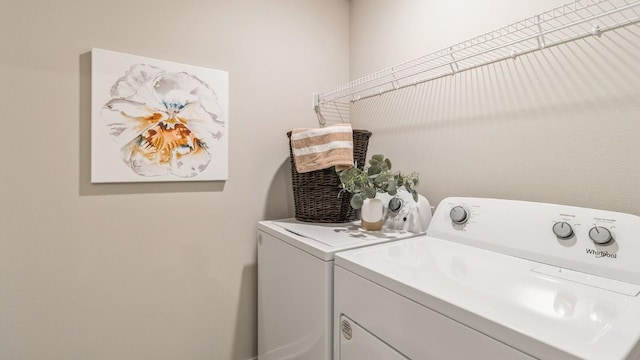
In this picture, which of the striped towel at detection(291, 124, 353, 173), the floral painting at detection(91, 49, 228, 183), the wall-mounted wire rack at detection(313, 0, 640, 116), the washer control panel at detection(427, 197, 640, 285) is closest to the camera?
the washer control panel at detection(427, 197, 640, 285)

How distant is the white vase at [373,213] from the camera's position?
1.29m

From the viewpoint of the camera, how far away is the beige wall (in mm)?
1124

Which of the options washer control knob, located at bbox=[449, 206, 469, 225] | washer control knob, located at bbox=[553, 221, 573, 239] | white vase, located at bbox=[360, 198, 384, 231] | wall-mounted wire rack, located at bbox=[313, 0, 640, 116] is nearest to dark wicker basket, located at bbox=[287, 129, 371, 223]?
white vase, located at bbox=[360, 198, 384, 231]

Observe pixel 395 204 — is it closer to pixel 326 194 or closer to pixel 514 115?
pixel 326 194

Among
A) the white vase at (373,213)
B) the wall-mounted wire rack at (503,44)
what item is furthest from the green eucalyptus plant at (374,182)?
the wall-mounted wire rack at (503,44)

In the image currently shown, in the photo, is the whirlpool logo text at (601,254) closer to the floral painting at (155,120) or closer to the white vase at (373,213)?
the white vase at (373,213)

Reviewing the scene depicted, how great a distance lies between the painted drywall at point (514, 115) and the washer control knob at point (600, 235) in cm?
16

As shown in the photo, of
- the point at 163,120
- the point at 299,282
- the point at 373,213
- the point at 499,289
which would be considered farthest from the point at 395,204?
the point at 163,120

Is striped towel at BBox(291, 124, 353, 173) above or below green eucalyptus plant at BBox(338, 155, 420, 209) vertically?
above

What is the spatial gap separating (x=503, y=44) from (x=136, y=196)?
1.60 meters

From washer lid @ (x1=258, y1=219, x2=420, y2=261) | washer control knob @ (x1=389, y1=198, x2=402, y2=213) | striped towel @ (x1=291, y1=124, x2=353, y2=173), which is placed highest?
striped towel @ (x1=291, y1=124, x2=353, y2=173)

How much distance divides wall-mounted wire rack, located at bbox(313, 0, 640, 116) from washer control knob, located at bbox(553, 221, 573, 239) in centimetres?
55

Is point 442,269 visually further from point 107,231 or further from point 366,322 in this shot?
point 107,231

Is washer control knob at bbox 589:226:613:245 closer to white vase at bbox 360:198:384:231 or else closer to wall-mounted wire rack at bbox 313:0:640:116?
wall-mounted wire rack at bbox 313:0:640:116
